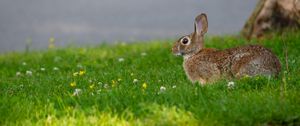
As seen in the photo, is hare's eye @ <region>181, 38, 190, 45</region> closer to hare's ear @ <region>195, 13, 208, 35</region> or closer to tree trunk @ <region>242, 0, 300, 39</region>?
hare's ear @ <region>195, 13, 208, 35</region>

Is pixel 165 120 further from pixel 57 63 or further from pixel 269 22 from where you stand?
pixel 269 22

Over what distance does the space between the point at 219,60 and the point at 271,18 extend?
8.16 meters

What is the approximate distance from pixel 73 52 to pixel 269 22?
225 inches

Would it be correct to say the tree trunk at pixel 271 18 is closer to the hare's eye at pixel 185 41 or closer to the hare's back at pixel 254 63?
the hare's eye at pixel 185 41

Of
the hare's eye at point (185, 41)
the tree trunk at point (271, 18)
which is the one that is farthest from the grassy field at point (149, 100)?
the tree trunk at point (271, 18)

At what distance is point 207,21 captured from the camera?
12.6 metres

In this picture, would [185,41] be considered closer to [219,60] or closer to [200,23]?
[200,23]

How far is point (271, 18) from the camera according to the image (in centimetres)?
1986

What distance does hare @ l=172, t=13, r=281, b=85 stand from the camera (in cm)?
1167

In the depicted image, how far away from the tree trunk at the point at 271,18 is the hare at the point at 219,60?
7.55m

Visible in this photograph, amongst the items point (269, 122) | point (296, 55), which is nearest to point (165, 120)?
point (269, 122)

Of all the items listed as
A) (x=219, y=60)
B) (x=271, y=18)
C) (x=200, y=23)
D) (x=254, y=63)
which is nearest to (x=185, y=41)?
(x=200, y=23)

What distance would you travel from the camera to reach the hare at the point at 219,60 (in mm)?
11672

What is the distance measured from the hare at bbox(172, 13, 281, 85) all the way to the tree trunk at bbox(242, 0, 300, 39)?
7.55m
